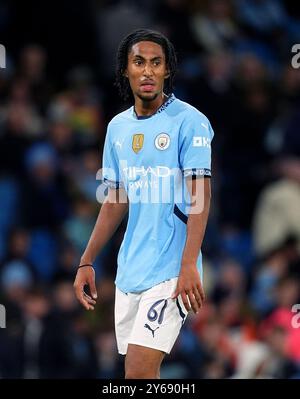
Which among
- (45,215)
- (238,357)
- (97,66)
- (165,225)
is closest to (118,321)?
(165,225)

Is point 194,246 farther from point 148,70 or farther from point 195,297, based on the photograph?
point 148,70

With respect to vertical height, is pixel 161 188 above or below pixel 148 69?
below

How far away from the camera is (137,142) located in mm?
6172

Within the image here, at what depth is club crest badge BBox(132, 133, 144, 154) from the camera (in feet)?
20.2

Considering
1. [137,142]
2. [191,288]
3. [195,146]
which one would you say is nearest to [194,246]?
[191,288]

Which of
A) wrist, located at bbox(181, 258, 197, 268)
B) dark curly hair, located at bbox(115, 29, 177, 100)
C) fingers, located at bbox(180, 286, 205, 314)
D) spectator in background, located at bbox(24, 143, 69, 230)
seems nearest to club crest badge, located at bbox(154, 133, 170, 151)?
dark curly hair, located at bbox(115, 29, 177, 100)

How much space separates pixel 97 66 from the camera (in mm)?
13469

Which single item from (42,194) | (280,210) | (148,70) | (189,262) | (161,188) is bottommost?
(280,210)

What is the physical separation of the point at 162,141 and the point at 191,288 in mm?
730

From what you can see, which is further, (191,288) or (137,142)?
(137,142)

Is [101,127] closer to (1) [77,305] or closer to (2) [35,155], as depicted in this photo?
(2) [35,155]

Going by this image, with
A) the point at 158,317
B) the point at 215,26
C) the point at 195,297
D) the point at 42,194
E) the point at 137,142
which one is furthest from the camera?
the point at 215,26

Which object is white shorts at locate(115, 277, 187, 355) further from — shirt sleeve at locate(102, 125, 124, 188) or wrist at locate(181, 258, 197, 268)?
shirt sleeve at locate(102, 125, 124, 188)

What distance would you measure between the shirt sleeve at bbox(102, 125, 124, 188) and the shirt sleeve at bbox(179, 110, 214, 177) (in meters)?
0.38
